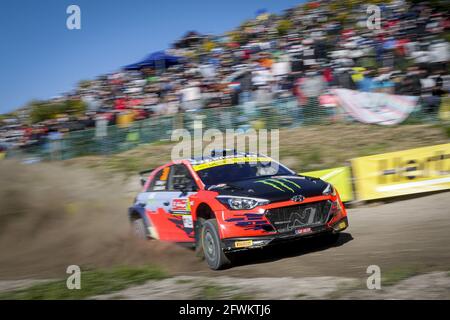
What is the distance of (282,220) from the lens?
6504mm

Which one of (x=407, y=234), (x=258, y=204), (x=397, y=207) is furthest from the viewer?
(x=397, y=207)

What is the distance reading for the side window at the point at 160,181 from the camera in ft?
27.3

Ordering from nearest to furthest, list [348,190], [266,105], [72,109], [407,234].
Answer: [407,234]
[348,190]
[266,105]
[72,109]

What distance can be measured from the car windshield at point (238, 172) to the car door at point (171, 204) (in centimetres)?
24

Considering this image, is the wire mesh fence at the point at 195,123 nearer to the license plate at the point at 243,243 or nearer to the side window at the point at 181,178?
the side window at the point at 181,178

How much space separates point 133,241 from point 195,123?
25.8ft

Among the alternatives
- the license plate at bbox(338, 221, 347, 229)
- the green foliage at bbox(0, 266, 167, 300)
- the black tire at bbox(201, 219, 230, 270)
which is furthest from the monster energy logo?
the green foliage at bbox(0, 266, 167, 300)

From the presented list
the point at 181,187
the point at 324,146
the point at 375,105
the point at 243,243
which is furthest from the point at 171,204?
the point at 375,105

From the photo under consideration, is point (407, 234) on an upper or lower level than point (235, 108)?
lower

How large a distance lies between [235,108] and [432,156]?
6.29 meters

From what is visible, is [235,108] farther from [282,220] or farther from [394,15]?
[282,220]

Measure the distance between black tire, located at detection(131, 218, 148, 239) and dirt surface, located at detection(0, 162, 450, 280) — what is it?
17 cm

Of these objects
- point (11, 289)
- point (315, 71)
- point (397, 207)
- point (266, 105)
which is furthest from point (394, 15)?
point (11, 289)

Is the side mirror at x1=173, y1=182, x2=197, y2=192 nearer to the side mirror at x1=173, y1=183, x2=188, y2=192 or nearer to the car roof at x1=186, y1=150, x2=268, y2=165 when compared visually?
the side mirror at x1=173, y1=183, x2=188, y2=192
